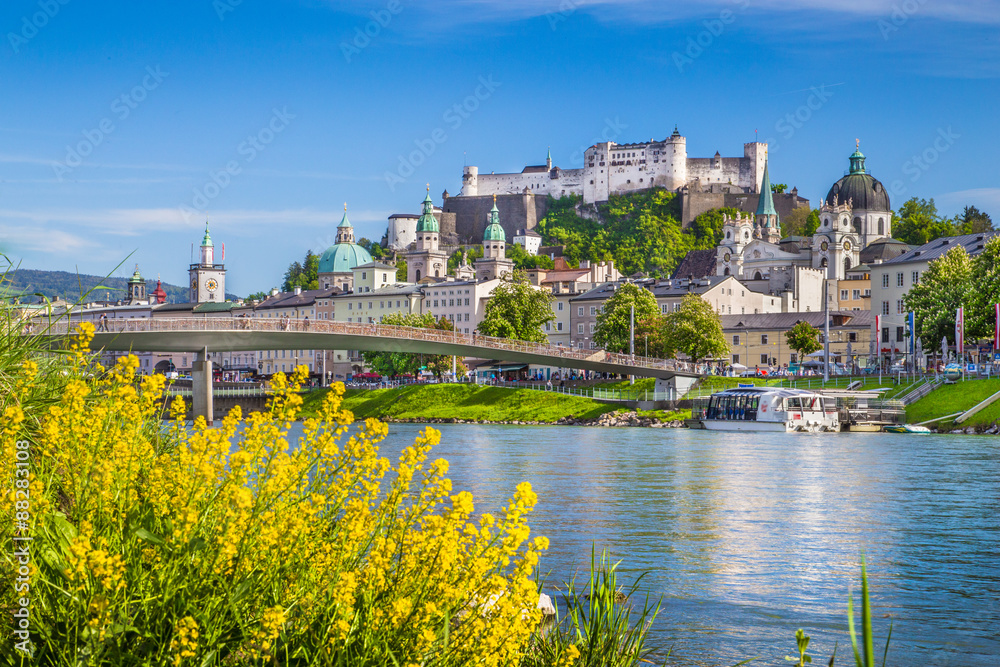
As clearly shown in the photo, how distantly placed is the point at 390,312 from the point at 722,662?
4520 inches

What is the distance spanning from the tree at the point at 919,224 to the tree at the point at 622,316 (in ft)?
159

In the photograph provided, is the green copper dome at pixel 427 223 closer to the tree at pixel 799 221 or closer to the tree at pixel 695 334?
the tree at pixel 799 221

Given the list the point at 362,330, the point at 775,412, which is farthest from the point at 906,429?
the point at 362,330

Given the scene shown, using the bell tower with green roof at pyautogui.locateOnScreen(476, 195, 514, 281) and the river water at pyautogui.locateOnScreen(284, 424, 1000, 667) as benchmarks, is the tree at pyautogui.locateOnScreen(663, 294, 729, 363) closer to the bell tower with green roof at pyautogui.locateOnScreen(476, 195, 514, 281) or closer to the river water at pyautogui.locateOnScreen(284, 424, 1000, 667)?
the river water at pyautogui.locateOnScreen(284, 424, 1000, 667)

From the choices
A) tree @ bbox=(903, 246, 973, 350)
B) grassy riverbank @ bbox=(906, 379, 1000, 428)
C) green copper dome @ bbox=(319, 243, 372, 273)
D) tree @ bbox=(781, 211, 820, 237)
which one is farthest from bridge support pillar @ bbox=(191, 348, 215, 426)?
tree @ bbox=(781, 211, 820, 237)

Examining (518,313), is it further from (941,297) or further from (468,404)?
(941,297)

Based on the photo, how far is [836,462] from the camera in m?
34.0

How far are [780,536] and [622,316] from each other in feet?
212

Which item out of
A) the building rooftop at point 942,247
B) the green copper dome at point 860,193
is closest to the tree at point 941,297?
the building rooftop at point 942,247

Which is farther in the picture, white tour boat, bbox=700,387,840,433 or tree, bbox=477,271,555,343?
tree, bbox=477,271,555,343

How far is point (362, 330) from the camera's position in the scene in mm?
57719

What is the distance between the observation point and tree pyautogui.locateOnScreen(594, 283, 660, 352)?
8212 cm

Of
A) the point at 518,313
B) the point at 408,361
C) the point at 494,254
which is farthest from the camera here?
the point at 494,254

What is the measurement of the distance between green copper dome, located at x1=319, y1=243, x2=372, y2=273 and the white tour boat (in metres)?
92.3
